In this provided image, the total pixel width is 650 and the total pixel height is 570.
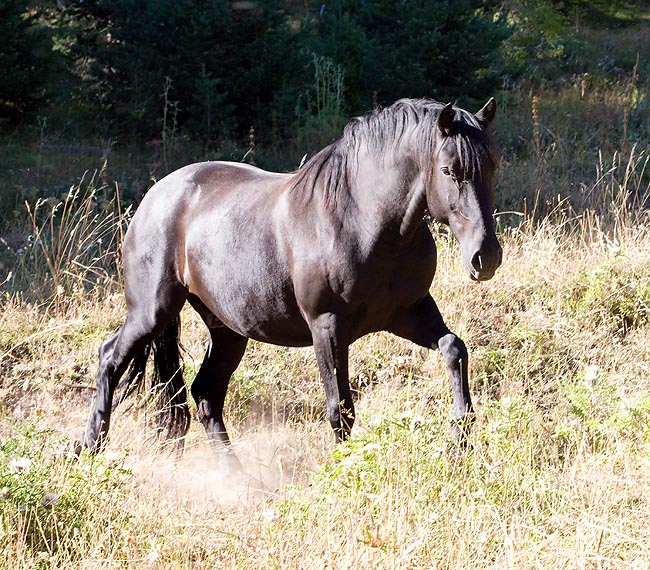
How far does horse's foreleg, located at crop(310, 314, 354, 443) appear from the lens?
13.5 feet

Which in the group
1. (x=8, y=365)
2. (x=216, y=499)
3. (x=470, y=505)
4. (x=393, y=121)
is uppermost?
(x=393, y=121)

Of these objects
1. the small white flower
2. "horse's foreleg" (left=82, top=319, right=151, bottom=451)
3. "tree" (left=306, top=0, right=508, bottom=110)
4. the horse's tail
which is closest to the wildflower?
the small white flower

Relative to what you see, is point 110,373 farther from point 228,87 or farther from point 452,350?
point 228,87

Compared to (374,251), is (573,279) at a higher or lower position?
lower

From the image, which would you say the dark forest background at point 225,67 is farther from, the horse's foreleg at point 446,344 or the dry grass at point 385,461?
the horse's foreleg at point 446,344

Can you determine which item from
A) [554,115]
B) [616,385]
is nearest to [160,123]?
[554,115]

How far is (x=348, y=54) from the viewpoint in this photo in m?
13.6

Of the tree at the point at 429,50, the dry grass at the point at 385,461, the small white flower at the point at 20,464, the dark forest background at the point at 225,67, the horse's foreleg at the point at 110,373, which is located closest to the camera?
the dry grass at the point at 385,461

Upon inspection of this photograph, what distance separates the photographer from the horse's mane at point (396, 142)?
3637mm

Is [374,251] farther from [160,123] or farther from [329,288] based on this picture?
[160,123]

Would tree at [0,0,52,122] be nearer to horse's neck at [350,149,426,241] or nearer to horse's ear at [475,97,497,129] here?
horse's neck at [350,149,426,241]

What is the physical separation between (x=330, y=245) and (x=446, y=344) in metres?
0.71

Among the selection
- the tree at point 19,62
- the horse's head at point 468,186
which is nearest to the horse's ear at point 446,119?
the horse's head at point 468,186

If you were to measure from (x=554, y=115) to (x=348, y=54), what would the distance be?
333 centimetres
